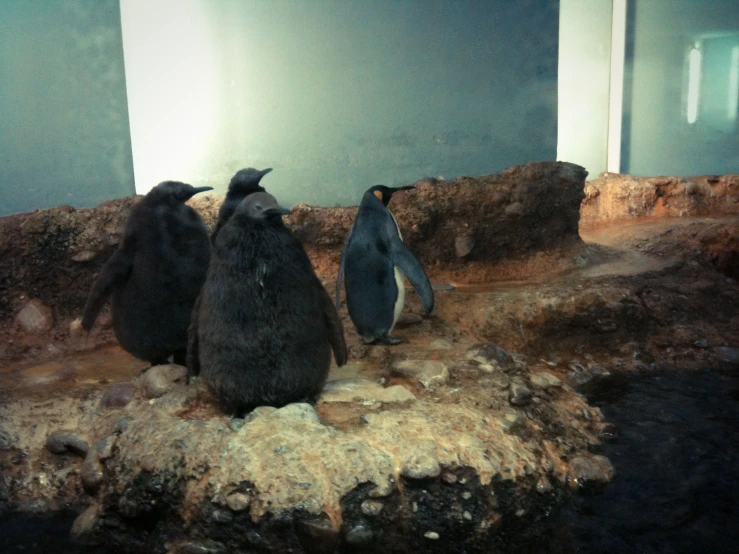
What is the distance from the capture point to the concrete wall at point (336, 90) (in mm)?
3758

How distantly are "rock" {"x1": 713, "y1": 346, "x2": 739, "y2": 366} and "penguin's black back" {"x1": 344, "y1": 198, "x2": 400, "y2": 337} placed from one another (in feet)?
6.45

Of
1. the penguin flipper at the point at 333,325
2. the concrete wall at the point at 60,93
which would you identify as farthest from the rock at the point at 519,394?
the concrete wall at the point at 60,93

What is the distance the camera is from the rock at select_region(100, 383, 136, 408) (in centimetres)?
286

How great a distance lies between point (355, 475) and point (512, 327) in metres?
2.05

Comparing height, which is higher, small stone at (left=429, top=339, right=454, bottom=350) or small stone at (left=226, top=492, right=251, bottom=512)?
small stone at (left=429, top=339, right=454, bottom=350)

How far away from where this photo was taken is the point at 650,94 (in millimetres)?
6453

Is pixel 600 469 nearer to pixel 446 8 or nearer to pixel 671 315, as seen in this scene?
pixel 671 315

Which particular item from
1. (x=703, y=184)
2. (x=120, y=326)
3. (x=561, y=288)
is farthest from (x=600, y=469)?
(x=703, y=184)

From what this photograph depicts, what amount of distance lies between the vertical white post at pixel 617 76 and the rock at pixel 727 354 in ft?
11.0

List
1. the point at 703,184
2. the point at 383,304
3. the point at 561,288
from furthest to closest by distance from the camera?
the point at 703,184 < the point at 561,288 < the point at 383,304

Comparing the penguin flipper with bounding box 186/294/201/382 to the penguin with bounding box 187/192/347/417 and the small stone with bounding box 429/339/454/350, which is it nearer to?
the penguin with bounding box 187/192/347/417

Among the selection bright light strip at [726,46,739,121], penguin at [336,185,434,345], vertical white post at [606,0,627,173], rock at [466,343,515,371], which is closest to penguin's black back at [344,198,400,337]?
penguin at [336,185,434,345]

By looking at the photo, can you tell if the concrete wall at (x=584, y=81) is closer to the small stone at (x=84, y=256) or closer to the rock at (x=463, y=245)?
the rock at (x=463, y=245)

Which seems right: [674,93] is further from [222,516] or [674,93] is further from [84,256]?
[222,516]
